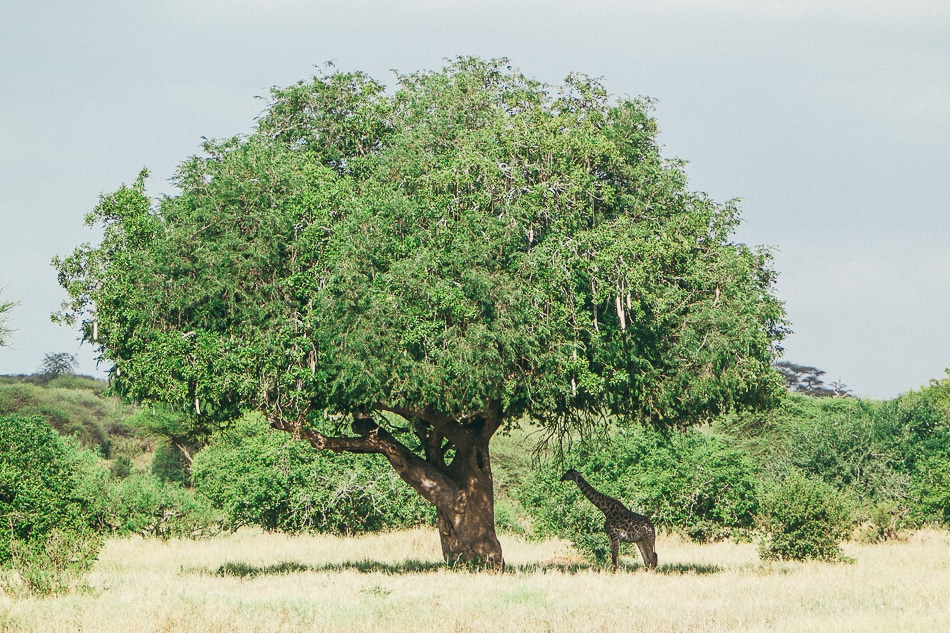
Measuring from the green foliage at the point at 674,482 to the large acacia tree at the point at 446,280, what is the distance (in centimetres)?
1087

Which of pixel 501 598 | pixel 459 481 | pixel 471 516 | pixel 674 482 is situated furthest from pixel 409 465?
pixel 674 482

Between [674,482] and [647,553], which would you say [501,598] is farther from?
[674,482]

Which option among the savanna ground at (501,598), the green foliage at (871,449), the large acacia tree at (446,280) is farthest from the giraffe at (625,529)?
the green foliage at (871,449)

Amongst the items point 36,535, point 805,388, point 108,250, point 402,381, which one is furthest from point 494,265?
point 805,388

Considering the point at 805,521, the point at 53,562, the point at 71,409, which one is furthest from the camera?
the point at 71,409

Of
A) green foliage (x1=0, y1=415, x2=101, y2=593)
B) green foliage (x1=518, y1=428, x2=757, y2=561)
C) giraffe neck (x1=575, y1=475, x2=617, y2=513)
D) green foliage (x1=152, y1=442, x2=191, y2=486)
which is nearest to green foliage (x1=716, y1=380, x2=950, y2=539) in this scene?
green foliage (x1=518, y1=428, x2=757, y2=561)

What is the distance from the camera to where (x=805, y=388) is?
103250mm

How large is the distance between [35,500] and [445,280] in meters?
9.60

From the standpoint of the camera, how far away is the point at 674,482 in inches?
1362

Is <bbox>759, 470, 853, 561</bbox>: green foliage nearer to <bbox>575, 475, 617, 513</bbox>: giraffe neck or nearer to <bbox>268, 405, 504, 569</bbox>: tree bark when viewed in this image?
<bbox>575, 475, 617, 513</bbox>: giraffe neck

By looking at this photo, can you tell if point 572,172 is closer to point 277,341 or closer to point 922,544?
point 277,341

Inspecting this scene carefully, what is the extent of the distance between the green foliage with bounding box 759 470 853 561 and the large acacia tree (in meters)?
3.11

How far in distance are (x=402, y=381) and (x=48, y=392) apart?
7336cm

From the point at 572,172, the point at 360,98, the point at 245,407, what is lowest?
the point at 245,407
